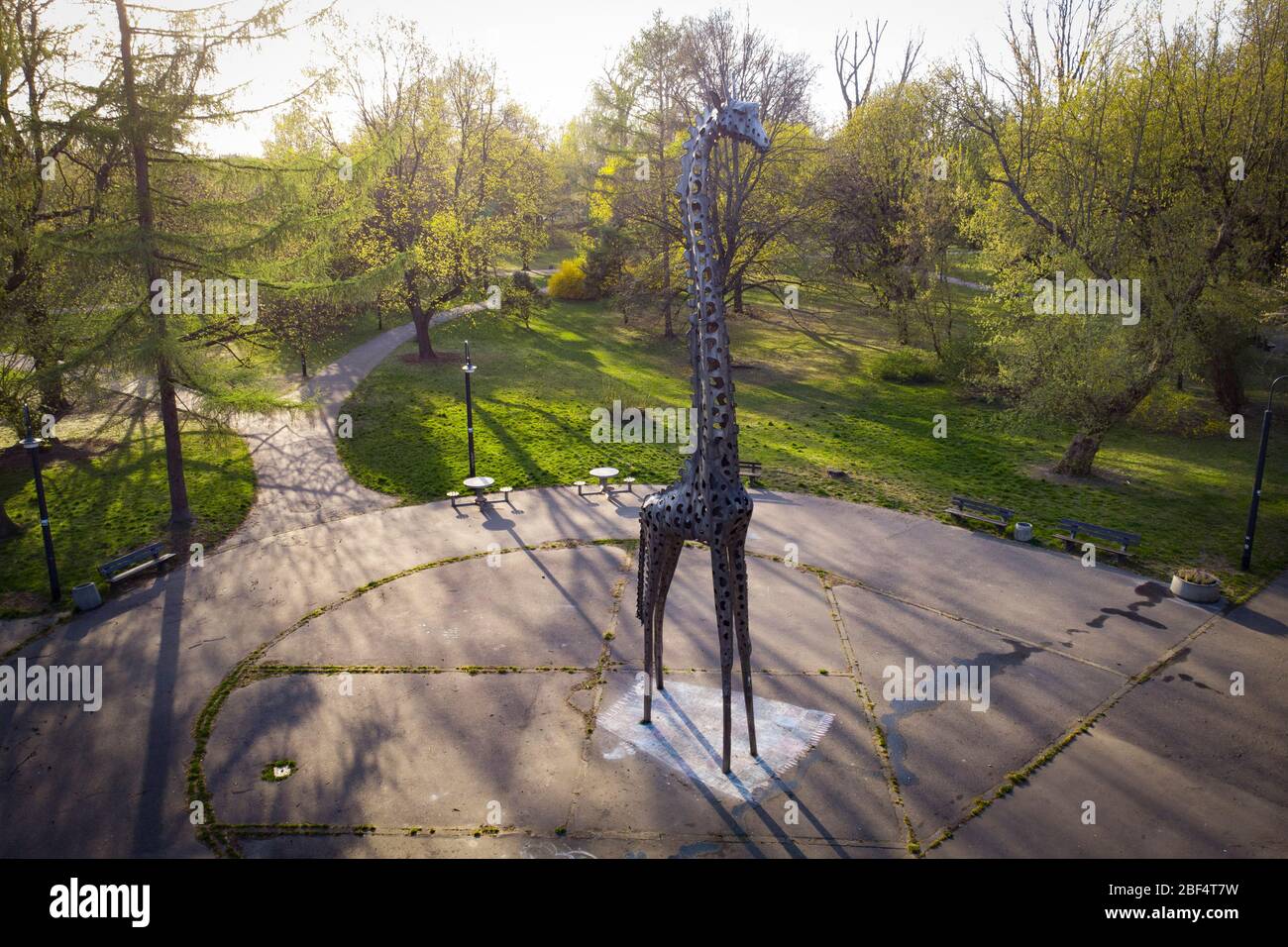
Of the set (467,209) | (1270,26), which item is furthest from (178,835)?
(467,209)

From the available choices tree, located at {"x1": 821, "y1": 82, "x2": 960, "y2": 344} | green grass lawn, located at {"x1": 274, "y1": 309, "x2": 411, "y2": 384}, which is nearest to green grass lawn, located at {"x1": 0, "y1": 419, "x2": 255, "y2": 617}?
green grass lawn, located at {"x1": 274, "y1": 309, "x2": 411, "y2": 384}

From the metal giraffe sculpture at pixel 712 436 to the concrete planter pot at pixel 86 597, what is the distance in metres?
10.5

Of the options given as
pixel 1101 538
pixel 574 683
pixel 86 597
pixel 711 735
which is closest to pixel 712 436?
pixel 711 735

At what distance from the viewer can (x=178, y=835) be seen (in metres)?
8.77

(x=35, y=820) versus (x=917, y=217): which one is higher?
(x=917, y=217)

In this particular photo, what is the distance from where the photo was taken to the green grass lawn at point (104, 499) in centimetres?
1543

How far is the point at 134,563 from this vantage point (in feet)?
49.8

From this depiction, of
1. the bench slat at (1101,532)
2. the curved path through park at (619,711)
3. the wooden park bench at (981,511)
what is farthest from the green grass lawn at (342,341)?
the bench slat at (1101,532)

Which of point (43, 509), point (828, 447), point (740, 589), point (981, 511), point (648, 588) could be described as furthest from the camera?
point (828, 447)

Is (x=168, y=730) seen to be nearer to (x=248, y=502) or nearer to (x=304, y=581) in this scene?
(x=304, y=581)

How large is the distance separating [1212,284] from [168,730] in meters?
27.4

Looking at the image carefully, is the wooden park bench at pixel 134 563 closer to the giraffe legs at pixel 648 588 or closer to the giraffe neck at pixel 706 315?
the giraffe legs at pixel 648 588

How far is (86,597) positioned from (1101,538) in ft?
63.5

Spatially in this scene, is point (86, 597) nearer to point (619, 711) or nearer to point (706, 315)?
point (619, 711)
